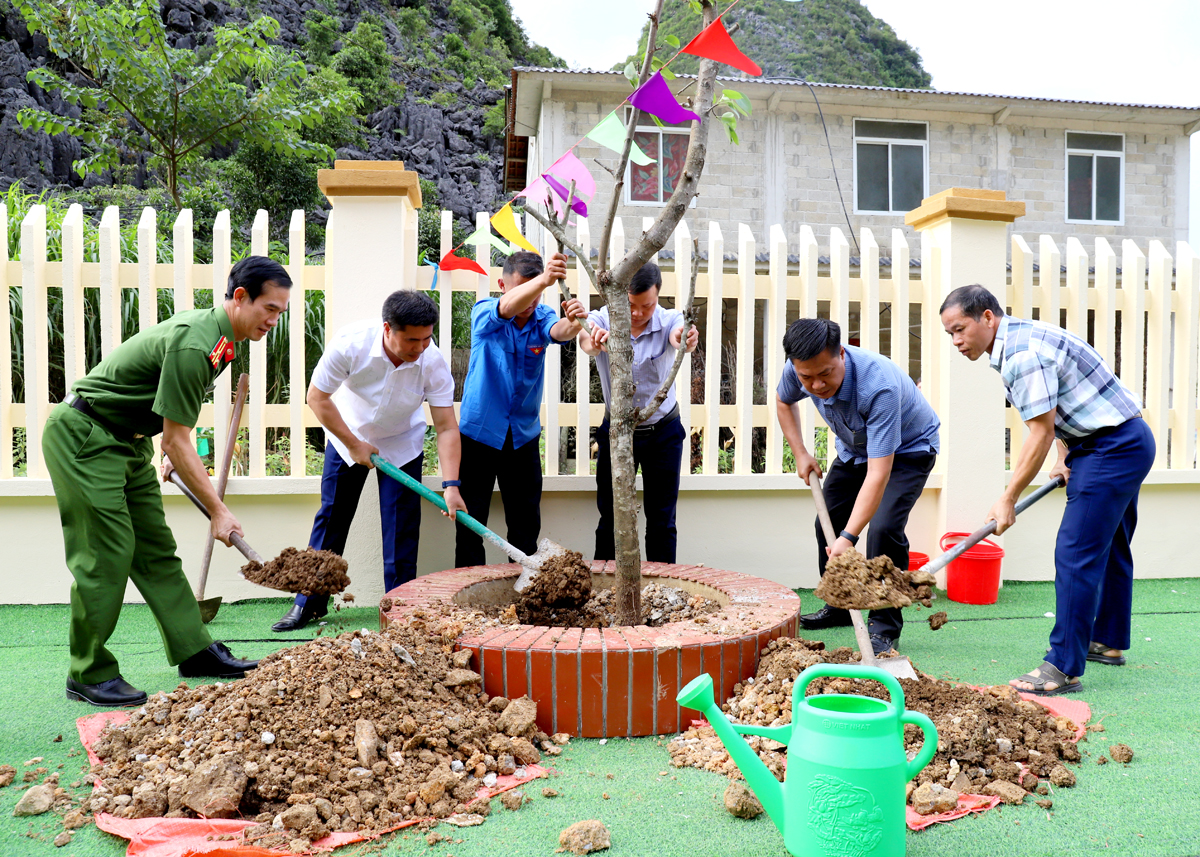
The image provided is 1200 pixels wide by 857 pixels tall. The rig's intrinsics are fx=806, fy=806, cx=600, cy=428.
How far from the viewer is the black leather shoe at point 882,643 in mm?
3233

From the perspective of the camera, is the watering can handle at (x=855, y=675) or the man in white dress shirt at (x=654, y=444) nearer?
the watering can handle at (x=855, y=675)

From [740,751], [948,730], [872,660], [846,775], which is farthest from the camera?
[872,660]

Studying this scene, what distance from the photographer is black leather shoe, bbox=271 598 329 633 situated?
12.1 ft

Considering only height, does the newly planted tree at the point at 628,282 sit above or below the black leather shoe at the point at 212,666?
above

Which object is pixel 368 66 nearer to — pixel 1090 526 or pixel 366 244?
pixel 366 244

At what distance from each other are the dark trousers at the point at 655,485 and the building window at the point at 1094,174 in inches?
474

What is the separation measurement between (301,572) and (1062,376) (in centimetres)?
297

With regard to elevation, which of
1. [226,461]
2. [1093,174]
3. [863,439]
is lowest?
[226,461]

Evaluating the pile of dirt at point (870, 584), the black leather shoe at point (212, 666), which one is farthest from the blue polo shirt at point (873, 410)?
the black leather shoe at point (212, 666)

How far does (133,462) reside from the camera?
9.52ft

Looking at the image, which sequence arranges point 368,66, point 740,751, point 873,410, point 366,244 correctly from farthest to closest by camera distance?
point 368,66 → point 366,244 → point 873,410 → point 740,751

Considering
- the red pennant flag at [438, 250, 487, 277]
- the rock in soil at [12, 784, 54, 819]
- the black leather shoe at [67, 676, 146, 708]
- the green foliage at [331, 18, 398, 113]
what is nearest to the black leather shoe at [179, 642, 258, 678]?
the black leather shoe at [67, 676, 146, 708]

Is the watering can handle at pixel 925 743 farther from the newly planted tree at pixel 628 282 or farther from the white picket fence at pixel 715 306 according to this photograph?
the white picket fence at pixel 715 306

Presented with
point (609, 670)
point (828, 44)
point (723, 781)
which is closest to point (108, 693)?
point (609, 670)
